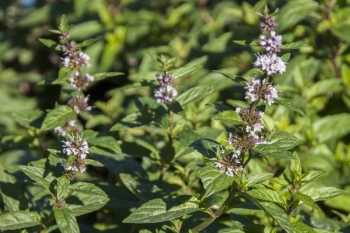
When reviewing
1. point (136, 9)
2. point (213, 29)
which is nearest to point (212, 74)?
point (213, 29)

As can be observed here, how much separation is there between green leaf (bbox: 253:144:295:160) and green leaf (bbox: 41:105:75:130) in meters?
0.67

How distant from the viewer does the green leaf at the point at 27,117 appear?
2020 millimetres

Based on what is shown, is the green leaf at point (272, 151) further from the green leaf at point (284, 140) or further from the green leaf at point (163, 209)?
the green leaf at point (163, 209)

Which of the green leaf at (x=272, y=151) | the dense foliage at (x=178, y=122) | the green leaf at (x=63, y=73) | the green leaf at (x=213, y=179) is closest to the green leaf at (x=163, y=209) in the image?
the dense foliage at (x=178, y=122)

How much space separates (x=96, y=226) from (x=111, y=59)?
5.09 ft

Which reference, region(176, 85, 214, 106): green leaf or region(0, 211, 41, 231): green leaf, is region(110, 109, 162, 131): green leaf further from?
region(0, 211, 41, 231): green leaf

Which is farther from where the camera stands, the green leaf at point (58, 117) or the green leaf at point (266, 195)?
the green leaf at point (58, 117)

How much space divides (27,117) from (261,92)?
0.96m

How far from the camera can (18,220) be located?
174 centimetres

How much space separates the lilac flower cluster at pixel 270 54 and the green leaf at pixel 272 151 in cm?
20

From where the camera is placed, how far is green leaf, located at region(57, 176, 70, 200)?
162 centimetres

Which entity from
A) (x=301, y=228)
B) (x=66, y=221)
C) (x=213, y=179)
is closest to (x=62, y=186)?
(x=66, y=221)

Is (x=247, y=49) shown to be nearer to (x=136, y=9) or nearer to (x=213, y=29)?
(x=213, y=29)

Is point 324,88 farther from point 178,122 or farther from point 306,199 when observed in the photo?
point 306,199
